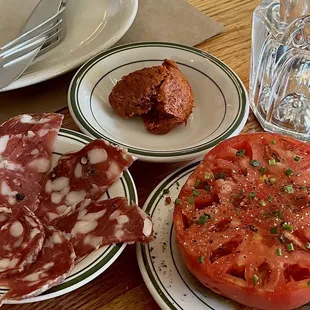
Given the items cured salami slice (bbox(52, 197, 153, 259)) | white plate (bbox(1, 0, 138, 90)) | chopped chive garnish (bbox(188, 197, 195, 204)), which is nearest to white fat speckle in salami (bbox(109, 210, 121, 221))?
cured salami slice (bbox(52, 197, 153, 259))

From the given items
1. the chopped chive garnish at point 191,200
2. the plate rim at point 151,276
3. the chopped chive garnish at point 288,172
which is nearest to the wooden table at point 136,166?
the plate rim at point 151,276

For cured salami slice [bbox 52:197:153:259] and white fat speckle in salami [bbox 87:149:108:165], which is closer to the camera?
cured salami slice [bbox 52:197:153:259]

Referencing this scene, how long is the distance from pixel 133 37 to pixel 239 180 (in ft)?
2.04

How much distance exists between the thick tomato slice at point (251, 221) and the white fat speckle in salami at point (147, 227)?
0.04m

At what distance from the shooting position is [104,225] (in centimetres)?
88

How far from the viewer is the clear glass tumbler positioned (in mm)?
1145

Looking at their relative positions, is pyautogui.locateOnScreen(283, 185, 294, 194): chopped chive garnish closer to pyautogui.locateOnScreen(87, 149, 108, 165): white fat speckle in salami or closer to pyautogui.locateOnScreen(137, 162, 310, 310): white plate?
pyautogui.locateOnScreen(137, 162, 310, 310): white plate

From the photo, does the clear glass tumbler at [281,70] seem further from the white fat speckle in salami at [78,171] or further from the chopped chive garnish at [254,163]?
the white fat speckle in salami at [78,171]

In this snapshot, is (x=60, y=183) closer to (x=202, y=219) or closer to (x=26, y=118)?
(x=26, y=118)

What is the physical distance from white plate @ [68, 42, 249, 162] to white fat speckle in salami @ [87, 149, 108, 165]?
0.10 metres

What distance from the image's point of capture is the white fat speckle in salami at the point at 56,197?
953 millimetres

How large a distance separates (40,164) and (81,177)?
76 millimetres

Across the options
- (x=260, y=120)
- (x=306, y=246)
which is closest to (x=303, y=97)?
(x=260, y=120)

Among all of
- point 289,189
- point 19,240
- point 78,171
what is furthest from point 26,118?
point 289,189
